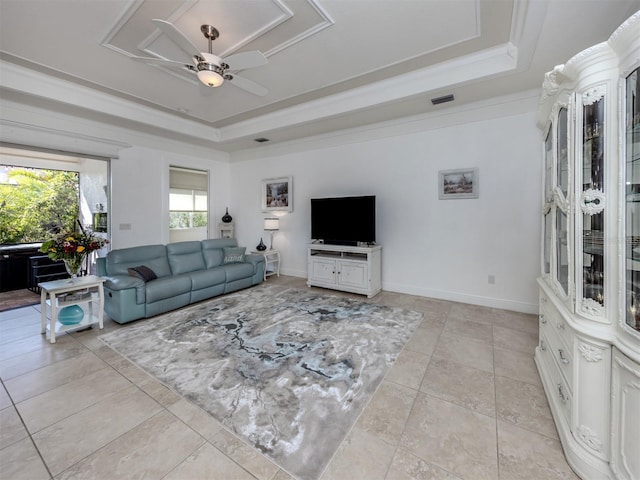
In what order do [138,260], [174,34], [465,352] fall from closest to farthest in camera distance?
1. [174,34]
2. [465,352]
3. [138,260]

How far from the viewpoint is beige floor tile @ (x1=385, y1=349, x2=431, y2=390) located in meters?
2.13

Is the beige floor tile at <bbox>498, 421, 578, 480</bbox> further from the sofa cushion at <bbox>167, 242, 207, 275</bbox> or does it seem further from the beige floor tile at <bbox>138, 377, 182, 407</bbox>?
the sofa cushion at <bbox>167, 242, 207, 275</bbox>

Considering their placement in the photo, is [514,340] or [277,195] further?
[277,195]

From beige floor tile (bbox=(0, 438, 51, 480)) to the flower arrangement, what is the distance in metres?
1.98

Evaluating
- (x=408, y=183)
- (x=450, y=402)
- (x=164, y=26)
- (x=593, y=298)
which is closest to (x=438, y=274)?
Result: (x=408, y=183)

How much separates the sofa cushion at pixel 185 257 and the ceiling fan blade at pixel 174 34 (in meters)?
3.02

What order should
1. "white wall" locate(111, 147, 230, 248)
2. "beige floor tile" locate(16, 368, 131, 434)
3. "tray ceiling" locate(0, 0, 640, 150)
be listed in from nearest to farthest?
"beige floor tile" locate(16, 368, 131, 434), "tray ceiling" locate(0, 0, 640, 150), "white wall" locate(111, 147, 230, 248)

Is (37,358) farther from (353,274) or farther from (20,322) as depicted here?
(353,274)

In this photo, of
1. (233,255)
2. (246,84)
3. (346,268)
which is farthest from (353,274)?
(246,84)

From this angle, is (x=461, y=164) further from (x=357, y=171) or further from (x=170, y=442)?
(x=170, y=442)

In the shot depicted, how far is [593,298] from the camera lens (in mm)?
1372

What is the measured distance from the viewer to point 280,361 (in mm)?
2414

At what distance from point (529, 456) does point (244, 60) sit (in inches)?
134

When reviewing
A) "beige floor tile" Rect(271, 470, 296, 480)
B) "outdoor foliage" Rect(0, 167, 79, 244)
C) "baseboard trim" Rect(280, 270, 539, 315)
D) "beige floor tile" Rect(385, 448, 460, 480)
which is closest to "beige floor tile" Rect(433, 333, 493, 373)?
"beige floor tile" Rect(385, 448, 460, 480)
